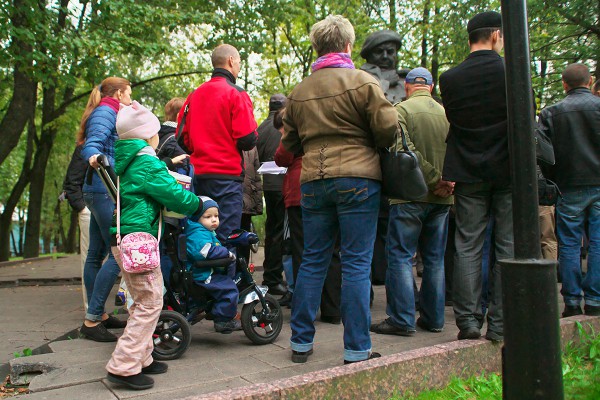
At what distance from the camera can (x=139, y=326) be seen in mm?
3754

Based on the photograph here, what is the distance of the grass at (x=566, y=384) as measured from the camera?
3.37 m

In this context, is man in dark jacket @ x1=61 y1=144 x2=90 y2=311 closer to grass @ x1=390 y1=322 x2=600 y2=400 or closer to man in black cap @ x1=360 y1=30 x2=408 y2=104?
man in black cap @ x1=360 y1=30 x2=408 y2=104

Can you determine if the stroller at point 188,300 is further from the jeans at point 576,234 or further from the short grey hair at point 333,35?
the jeans at point 576,234

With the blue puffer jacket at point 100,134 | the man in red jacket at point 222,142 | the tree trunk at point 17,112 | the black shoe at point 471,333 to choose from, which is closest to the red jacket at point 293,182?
the man in red jacket at point 222,142

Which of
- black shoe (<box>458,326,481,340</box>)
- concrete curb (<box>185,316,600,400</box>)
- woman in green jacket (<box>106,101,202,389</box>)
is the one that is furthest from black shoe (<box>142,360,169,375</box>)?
black shoe (<box>458,326,481,340</box>)

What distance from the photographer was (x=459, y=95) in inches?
173

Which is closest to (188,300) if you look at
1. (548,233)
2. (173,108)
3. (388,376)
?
(388,376)

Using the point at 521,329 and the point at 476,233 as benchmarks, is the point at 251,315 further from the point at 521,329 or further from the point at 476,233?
the point at 521,329

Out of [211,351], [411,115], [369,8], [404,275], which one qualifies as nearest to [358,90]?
[411,115]

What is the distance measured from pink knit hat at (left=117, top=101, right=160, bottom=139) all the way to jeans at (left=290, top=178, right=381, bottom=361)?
43.0 inches

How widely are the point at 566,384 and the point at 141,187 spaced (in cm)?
276

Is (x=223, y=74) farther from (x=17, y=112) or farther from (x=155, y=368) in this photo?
(x=17, y=112)

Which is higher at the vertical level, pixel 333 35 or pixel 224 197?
pixel 333 35

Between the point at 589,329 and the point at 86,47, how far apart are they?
29.0 feet
